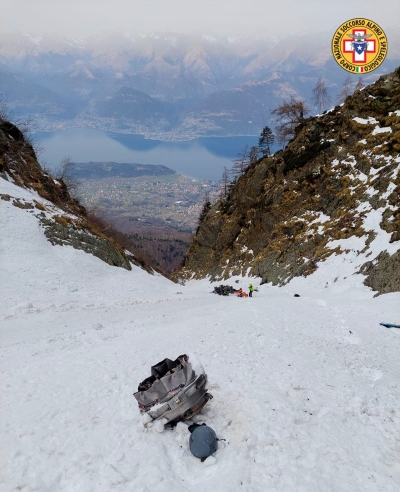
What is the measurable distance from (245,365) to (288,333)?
3544mm

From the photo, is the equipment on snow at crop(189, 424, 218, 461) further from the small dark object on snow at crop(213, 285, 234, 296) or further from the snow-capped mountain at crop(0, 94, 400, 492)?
the small dark object on snow at crop(213, 285, 234, 296)

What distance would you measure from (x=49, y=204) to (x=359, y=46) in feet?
96.9

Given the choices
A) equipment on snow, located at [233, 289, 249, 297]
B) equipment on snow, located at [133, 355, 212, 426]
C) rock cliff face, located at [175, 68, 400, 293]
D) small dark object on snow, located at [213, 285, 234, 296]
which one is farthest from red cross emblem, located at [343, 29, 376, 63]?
equipment on snow, located at [133, 355, 212, 426]

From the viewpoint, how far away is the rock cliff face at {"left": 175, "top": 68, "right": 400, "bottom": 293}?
869 inches

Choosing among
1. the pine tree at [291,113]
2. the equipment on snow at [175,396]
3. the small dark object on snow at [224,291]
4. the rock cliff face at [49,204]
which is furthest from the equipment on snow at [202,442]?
the pine tree at [291,113]

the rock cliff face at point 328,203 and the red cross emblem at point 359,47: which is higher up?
the red cross emblem at point 359,47

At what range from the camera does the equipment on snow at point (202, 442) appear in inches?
196

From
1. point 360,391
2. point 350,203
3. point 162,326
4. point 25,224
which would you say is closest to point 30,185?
point 25,224

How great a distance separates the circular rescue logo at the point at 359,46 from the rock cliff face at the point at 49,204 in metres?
23.5

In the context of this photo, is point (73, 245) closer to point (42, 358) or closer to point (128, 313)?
point (128, 313)

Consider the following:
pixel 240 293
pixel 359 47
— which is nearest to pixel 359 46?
pixel 359 47

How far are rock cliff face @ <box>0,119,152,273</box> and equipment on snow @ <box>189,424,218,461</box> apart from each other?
21308 mm

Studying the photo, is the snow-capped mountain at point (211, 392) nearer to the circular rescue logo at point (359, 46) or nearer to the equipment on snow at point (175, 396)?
the equipment on snow at point (175, 396)

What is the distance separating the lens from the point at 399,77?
3375 cm
